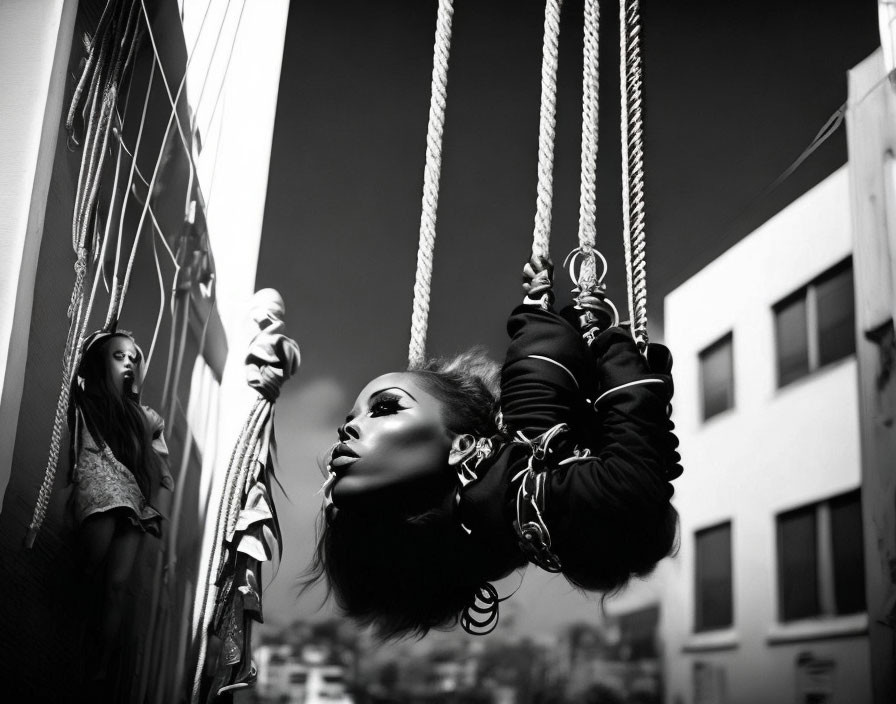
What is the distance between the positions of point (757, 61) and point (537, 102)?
1.37 ft

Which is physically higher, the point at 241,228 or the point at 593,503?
the point at 241,228

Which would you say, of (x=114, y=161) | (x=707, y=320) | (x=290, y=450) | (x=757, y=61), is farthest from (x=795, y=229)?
(x=114, y=161)

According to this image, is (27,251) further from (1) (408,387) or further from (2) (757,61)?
(2) (757,61)

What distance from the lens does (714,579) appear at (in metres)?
1.62

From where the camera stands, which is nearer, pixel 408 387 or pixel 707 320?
pixel 408 387

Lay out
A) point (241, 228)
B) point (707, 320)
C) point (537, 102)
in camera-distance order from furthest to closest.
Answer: point (537, 102)
point (241, 228)
point (707, 320)

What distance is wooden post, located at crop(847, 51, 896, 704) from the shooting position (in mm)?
1432

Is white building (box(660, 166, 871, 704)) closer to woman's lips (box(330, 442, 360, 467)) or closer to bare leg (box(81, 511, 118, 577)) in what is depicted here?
woman's lips (box(330, 442, 360, 467))

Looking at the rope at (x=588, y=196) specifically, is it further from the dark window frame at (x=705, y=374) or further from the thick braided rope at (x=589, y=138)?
the dark window frame at (x=705, y=374)

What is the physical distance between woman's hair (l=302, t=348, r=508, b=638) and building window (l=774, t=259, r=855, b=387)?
1.69 feet

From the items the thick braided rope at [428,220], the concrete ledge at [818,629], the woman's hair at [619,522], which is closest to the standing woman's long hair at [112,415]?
the thick braided rope at [428,220]

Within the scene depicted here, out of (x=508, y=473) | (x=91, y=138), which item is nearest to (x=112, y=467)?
(x=91, y=138)

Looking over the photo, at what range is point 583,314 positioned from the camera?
132 centimetres

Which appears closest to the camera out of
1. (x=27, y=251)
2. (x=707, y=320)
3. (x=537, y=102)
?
(x=27, y=251)
